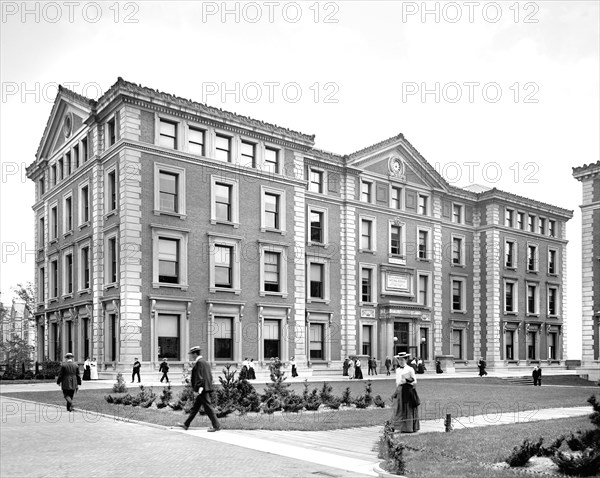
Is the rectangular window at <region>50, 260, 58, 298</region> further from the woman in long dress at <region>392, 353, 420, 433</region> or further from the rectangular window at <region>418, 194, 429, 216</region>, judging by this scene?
the woman in long dress at <region>392, 353, 420, 433</region>

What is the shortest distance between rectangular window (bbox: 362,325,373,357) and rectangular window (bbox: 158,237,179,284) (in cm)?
1758

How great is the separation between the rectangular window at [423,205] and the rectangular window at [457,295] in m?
7.20

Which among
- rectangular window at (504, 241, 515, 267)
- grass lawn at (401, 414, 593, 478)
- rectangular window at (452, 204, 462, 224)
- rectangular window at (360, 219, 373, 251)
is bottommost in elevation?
grass lawn at (401, 414, 593, 478)

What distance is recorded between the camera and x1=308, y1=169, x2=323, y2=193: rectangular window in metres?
48.1

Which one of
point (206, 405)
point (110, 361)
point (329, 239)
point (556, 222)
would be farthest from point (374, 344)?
point (206, 405)

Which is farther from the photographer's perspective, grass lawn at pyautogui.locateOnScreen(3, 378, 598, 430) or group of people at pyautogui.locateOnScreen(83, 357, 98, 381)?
group of people at pyautogui.locateOnScreen(83, 357, 98, 381)

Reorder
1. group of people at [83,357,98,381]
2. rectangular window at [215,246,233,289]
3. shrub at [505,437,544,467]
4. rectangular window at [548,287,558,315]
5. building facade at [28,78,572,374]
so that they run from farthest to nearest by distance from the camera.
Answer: rectangular window at [548,287,558,315] → rectangular window at [215,246,233,289] → building facade at [28,78,572,374] → group of people at [83,357,98,381] → shrub at [505,437,544,467]

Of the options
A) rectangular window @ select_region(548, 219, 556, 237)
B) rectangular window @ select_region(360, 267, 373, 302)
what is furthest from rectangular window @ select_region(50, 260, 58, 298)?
rectangular window @ select_region(548, 219, 556, 237)

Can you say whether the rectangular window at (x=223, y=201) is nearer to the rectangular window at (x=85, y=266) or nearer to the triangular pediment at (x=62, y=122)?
the rectangular window at (x=85, y=266)

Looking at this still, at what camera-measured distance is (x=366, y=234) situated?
51469 mm

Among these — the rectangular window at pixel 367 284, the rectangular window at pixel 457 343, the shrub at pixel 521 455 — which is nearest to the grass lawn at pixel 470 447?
the shrub at pixel 521 455

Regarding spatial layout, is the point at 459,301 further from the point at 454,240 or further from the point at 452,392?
the point at 452,392

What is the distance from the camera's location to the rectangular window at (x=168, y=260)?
124 ft

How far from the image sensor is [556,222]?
2662 inches
